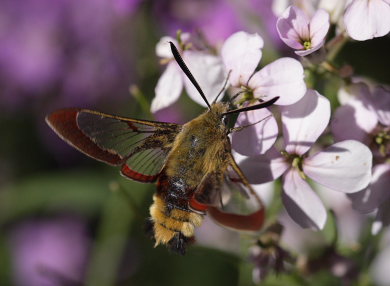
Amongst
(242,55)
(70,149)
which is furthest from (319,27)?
(70,149)

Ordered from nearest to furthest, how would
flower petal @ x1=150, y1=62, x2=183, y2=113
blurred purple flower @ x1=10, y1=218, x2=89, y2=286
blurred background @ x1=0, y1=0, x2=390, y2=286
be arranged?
flower petal @ x1=150, y1=62, x2=183, y2=113
blurred background @ x1=0, y1=0, x2=390, y2=286
blurred purple flower @ x1=10, y1=218, x2=89, y2=286

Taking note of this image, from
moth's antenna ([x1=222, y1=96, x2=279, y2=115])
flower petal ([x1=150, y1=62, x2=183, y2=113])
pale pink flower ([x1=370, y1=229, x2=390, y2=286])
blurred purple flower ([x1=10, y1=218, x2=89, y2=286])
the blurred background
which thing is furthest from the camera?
blurred purple flower ([x1=10, y1=218, x2=89, y2=286])

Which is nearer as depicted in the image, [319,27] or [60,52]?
[319,27]

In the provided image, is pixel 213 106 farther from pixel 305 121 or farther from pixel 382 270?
pixel 382 270

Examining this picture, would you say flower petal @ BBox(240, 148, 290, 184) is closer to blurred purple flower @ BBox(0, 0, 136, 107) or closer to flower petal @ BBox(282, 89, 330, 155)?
flower petal @ BBox(282, 89, 330, 155)

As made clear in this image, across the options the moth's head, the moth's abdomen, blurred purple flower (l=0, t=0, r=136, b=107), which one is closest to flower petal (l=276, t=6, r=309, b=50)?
the moth's head

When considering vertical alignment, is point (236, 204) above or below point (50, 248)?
above
